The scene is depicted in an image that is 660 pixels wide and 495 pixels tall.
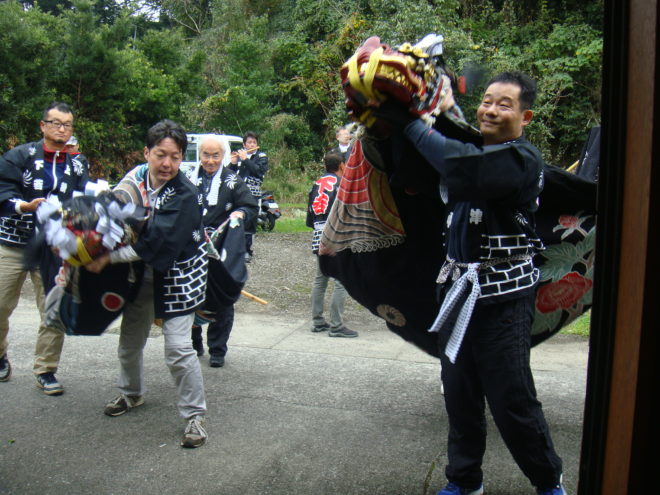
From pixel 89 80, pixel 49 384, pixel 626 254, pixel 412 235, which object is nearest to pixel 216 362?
pixel 49 384

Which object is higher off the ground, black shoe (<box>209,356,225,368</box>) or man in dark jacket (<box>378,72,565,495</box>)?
man in dark jacket (<box>378,72,565,495</box>)

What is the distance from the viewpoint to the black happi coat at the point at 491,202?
8.00 feet

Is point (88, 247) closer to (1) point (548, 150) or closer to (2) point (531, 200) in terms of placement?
(2) point (531, 200)

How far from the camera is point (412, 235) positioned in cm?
329

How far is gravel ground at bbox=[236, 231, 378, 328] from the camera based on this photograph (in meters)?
7.27

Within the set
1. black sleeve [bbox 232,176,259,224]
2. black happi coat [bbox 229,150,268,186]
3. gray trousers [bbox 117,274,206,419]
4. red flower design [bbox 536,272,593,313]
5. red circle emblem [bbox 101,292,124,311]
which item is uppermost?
black happi coat [bbox 229,150,268,186]

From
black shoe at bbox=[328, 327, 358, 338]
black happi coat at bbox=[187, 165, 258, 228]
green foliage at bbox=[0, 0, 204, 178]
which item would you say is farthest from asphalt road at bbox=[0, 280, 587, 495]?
green foliage at bbox=[0, 0, 204, 178]

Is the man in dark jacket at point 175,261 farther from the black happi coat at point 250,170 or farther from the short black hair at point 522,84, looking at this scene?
the black happi coat at point 250,170

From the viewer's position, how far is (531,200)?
2.74 meters

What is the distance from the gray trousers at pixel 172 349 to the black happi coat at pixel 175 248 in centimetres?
11

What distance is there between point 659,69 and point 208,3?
2792 centimetres

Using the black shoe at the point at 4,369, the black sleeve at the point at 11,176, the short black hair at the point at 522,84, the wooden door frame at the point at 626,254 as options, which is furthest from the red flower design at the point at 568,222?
the black shoe at the point at 4,369

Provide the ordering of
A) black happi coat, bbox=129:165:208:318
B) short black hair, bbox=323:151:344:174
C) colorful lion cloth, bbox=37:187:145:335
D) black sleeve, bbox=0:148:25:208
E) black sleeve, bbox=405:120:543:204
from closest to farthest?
1. black sleeve, bbox=405:120:543:204
2. colorful lion cloth, bbox=37:187:145:335
3. black happi coat, bbox=129:165:208:318
4. black sleeve, bbox=0:148:25:208
5. short black hair, bbox=323:151:344:174

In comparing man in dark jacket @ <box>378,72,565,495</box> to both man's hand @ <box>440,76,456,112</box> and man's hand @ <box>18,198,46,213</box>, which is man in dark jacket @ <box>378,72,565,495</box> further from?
man's hand @ <box>18,198,46,213</box>
